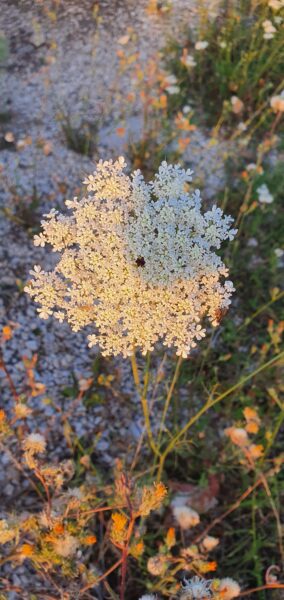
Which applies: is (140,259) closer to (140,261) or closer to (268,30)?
(140,261)

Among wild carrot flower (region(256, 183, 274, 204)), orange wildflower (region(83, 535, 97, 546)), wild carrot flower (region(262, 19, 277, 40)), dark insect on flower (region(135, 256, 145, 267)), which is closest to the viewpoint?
dark insect on flower (region(135, 256, 145, 267))

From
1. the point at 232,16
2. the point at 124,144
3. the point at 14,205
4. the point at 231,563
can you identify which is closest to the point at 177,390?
the point at 231,563

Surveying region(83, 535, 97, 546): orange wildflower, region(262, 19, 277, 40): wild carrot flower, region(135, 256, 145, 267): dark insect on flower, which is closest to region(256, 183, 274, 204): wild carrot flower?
region(262, 19, 277, 40): wild carrot flower

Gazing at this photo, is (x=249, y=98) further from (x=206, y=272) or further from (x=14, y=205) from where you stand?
(x=206, y=272)

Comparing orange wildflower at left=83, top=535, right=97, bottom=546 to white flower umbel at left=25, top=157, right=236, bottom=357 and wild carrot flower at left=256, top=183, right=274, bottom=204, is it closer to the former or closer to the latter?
white flower umbel at left=25, top=157, right=236, bottom=357

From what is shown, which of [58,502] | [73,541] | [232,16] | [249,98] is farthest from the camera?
[232,16]

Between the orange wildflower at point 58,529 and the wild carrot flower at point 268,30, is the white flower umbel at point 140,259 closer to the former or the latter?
the orange wildflower at point 58,529

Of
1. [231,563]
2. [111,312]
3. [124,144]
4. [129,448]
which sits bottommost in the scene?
[231,563]

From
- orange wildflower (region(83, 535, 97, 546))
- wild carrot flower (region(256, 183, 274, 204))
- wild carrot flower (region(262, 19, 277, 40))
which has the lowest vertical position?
orange wildflower (region(83, 535, 97, 546))
